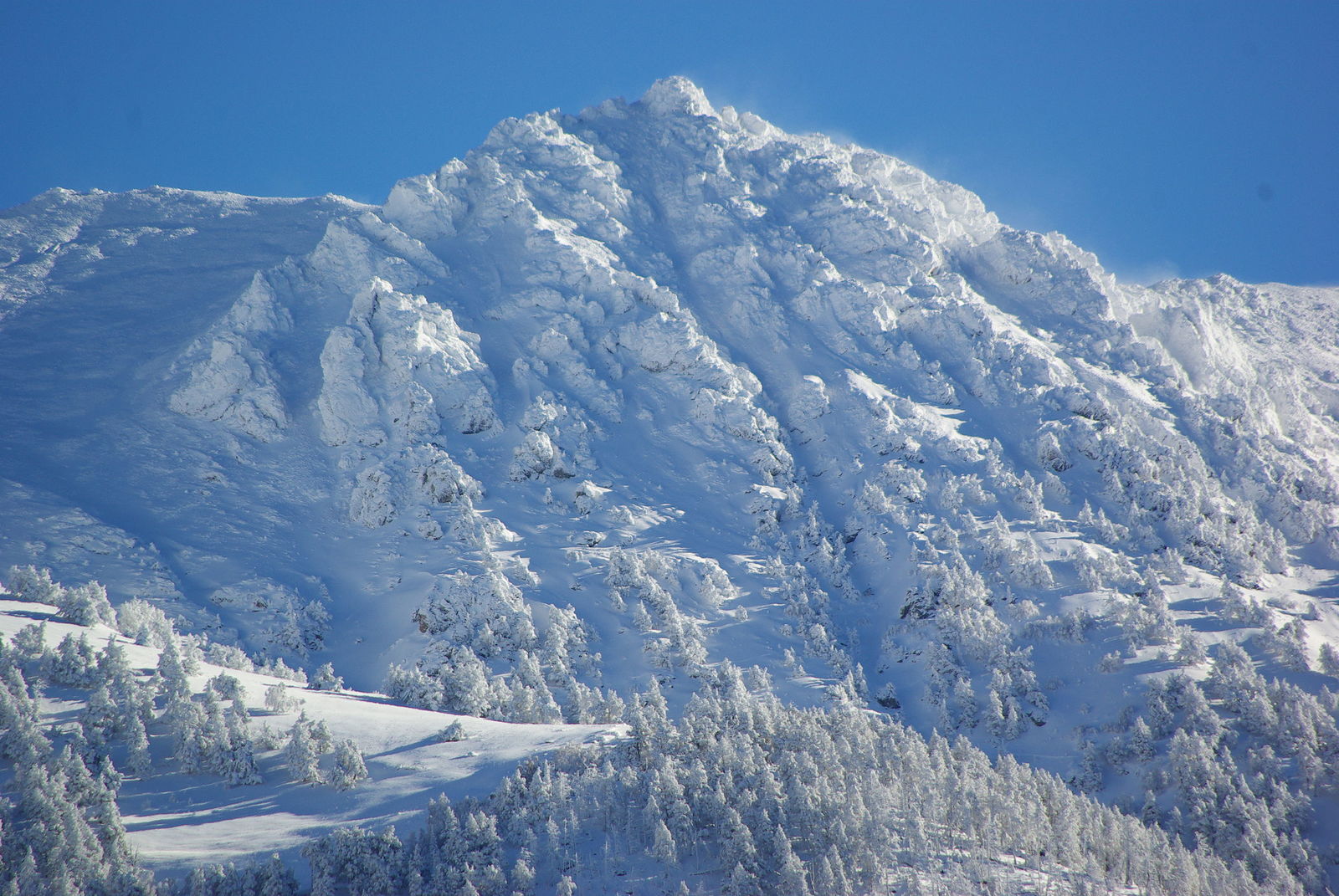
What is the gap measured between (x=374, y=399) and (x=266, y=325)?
27.6 m

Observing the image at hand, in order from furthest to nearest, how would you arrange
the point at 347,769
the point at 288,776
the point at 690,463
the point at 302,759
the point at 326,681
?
the point at 690,463 → the point at 326,681 → the point at 347,769 → the point at 288,776 → the point at 302,759

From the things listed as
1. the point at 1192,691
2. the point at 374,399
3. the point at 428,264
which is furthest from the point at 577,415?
the point at 1192,691

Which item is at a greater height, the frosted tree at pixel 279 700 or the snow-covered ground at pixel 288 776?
the frosted tree at pixel 279 700

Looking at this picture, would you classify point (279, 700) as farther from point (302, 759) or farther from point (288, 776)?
point (302, 759)

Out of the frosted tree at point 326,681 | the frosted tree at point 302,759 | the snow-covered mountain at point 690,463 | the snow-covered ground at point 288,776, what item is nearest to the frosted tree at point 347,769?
the snow-covered ground at point 288,776

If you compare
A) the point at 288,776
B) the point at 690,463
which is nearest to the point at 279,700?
the point at 288,776

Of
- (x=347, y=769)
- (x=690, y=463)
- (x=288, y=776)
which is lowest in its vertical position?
(x=288, y=776)

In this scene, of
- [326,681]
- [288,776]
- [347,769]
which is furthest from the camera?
[326,681]

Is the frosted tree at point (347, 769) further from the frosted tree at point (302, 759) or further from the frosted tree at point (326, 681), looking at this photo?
the frosted tree at point (326, 681)

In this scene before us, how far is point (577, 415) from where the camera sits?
13888cm

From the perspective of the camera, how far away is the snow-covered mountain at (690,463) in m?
96.8

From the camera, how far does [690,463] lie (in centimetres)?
13900

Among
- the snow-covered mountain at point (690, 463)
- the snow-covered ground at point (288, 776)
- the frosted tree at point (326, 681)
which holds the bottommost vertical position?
the snow-covered ground at point (288, 776)

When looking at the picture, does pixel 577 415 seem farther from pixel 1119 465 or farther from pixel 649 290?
pixel 1119 465
